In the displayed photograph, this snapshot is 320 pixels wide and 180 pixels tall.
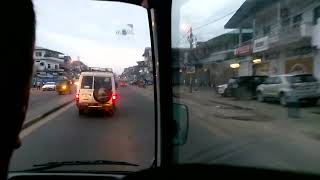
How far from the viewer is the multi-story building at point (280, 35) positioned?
2.40 m

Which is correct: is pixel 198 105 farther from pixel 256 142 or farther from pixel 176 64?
pixel 256 142

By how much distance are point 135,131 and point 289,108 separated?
12.6 m

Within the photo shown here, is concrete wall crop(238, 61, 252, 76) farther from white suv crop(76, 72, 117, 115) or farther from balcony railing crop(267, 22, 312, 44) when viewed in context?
white suv crop(76, 72, 117, 115)

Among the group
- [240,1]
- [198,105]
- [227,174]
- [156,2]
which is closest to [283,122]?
[227,174]

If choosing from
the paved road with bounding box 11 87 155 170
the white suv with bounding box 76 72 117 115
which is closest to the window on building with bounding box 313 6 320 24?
the paved road with bounding box 11 87 155 170

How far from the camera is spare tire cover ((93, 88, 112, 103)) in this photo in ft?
80.0

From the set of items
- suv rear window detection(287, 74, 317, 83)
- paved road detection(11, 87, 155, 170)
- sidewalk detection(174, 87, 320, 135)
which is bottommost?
paved road detection(11, 87, 155, 170)

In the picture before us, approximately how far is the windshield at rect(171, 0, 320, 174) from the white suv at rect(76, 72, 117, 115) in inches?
760

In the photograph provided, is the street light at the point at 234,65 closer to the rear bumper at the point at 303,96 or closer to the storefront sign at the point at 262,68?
the storefront sign at the point at 262,68

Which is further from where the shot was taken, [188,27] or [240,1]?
[188,27]

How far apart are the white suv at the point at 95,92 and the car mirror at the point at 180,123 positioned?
1916 centimetres

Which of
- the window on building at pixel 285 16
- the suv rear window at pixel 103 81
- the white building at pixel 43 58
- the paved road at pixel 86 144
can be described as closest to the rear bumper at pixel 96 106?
the suv rear window at pixel 103 81

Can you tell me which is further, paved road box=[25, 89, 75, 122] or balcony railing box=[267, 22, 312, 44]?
paved road box=[25, 89, 75, 122]

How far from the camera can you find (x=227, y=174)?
255cm
